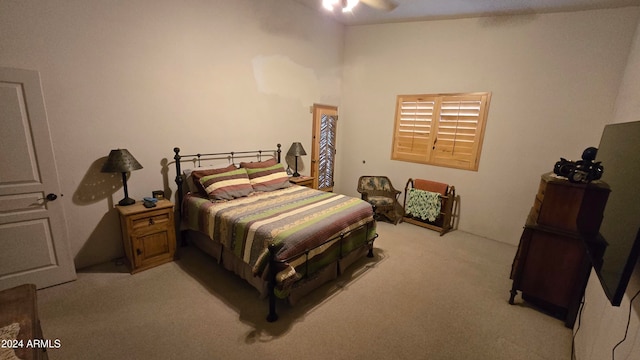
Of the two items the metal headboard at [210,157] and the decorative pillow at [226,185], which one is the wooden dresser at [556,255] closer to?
the decorative pillow at [226,185]

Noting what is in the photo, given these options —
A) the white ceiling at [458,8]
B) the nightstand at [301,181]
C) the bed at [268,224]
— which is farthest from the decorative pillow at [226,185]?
the white ceiling at [458,8]

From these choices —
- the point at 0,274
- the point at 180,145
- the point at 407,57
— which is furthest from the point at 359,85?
the point at 0,274

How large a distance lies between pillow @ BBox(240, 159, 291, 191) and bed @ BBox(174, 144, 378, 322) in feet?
0.05

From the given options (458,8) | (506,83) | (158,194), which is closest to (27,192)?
(158,194)

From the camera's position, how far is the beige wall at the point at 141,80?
2.47 m

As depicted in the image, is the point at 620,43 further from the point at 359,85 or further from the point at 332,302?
the point at 332,302

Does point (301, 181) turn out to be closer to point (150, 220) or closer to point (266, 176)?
point (266, 176)

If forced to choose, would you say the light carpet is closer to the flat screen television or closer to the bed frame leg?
the bed frame leg

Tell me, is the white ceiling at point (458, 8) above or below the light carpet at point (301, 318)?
above

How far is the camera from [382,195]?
4.80 m

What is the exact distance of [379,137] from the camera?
509 centimetres

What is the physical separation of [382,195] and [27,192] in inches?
177

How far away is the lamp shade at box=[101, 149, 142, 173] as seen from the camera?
2.66m

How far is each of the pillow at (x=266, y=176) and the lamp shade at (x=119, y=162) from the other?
136cm
